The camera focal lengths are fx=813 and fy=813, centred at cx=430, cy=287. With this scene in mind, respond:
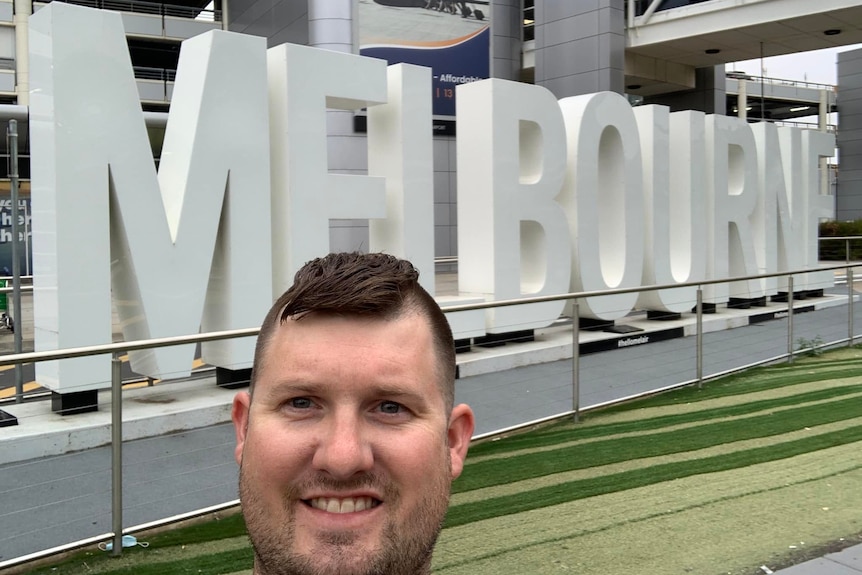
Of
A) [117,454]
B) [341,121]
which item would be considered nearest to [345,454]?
[117,454]

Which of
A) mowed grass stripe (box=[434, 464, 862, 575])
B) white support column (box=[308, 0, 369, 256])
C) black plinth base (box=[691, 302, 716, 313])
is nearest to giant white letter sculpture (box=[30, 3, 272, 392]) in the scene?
mowed grass stripe (box=[434, 464, 862, 575])

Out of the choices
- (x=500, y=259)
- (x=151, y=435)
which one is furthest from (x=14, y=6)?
(x=151, y=435)

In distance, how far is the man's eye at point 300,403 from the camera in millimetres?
1354

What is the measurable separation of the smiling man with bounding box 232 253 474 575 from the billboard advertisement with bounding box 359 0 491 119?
19.4 meters

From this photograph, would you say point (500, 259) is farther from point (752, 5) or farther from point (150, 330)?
point (752, 5)

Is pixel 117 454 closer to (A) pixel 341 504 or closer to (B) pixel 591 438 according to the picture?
(A) pixel 341 504

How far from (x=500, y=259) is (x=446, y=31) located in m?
12.9

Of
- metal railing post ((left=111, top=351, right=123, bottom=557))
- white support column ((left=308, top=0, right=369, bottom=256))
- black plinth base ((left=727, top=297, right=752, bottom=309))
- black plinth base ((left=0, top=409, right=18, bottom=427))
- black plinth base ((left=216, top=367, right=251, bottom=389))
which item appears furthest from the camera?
white support column ((left=308, top=0, right=369, bottom=256))

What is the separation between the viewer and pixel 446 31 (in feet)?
70.8

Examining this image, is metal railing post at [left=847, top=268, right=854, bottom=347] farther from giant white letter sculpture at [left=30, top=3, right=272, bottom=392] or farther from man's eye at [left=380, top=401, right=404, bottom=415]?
man's eye at [left=380, top=401, right=404, bottom=415]

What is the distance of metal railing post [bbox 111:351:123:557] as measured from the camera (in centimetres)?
432

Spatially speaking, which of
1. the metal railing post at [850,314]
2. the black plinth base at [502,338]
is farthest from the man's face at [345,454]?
the metal railing post at [850,314]

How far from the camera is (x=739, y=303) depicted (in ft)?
46.4

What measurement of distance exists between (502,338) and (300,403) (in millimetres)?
7629
